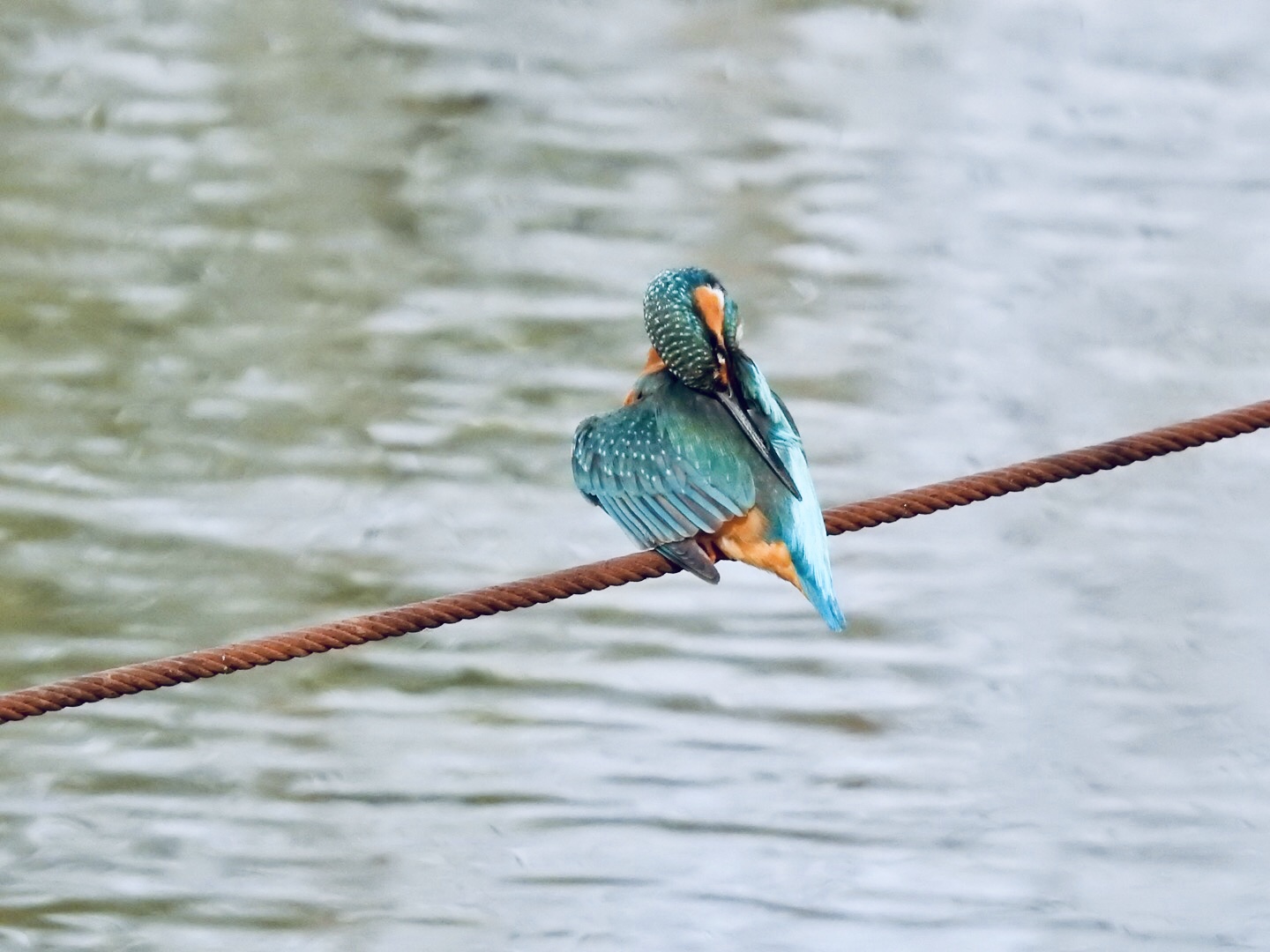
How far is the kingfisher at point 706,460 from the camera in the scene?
2.28m

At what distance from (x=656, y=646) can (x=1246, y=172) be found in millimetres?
3101

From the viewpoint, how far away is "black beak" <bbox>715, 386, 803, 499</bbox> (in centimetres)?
229

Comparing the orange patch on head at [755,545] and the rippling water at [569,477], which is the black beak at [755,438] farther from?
the rippling water at [569,477]

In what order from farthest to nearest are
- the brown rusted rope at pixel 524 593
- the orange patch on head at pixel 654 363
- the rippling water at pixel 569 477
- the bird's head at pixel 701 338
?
the rippling water at pixel 569 477 → the orange patch on head at pixel 654 363 → the bird's head at pixel 701 338 → the brown rusted rope at pixel 524 593

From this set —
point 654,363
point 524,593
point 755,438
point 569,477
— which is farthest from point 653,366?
point 569,477

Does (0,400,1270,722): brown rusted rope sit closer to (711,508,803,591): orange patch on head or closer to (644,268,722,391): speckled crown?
(711,508,803,591): orange patch on head

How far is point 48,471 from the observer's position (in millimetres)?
5605

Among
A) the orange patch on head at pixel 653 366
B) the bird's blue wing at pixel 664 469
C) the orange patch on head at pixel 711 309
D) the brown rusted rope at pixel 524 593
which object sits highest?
the orange patch on head at pixel 711 309

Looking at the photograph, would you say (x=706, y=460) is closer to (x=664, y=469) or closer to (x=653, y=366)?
(x=664, y=469)

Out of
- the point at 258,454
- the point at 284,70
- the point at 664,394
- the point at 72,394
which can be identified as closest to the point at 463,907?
the point at 258,454

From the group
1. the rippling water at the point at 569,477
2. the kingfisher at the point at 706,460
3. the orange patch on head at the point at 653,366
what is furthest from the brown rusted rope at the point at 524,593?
the rippling water at the point at 569,477

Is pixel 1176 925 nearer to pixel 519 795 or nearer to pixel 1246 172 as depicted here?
pixel 519 795

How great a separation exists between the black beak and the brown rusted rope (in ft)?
0.47

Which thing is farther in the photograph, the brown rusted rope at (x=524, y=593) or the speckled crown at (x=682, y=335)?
the speckled crown at (x=682, y=335)
